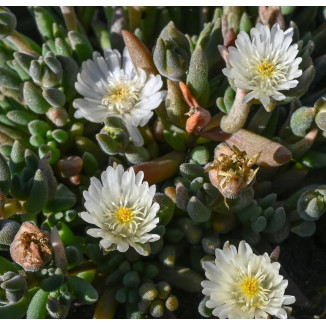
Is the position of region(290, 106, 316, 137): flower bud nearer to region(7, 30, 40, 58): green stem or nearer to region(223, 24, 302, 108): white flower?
region(223, 24, 302, 108): white flower

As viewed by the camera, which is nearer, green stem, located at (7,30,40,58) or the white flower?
the white flower

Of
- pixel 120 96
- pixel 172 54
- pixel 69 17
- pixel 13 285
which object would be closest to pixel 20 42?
pixel 69 17

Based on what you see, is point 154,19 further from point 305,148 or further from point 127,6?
point 305,148

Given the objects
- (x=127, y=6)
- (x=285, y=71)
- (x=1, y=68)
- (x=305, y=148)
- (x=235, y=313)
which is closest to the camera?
(x=235, y=313)

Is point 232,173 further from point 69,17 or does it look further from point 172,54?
point 69,17

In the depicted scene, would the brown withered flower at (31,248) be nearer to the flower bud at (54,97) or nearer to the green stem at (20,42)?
the flower bud at (54,97)

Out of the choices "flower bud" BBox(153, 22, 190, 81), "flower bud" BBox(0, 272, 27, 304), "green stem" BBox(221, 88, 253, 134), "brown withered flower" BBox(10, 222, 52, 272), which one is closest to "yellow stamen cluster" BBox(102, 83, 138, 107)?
"flower bud" BBox(153, 22, 190, 81)

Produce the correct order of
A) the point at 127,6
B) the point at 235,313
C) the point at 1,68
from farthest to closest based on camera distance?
1. the point at 127,6
2. the point at 1,68
3. the point at 235,313
